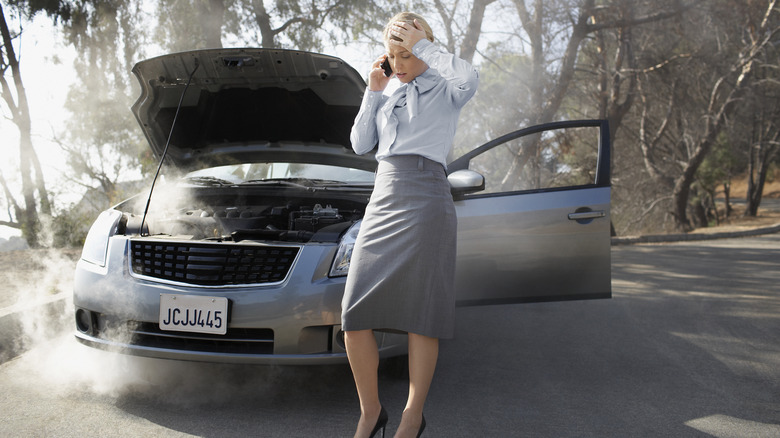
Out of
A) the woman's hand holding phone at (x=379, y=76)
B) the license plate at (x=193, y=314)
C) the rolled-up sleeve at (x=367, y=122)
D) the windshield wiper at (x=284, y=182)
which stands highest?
the woman's hand holding phone at (x=379, y=76)

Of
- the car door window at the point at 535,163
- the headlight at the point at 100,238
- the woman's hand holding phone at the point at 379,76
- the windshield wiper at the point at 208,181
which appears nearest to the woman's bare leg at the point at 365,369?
the woman's hand holding phone at the point at 379,76

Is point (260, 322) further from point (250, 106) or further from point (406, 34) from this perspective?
point (250, 106)

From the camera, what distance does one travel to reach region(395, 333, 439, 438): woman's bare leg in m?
2.23

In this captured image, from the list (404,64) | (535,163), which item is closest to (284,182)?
(404,64)

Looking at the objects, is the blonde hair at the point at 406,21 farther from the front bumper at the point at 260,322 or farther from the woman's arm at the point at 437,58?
the front bumper at the point at 260,322

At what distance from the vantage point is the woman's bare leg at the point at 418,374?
2234mm

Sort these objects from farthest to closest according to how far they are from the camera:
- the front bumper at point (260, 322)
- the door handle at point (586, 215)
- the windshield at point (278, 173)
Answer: the windshield at point (278, 173) < the door handle at point (586, 215) < the front bumper at point (260, 322)

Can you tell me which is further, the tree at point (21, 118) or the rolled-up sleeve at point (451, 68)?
the tree at point (21, 118)

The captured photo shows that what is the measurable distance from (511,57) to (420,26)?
525 inches

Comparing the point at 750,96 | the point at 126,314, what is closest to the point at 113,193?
the point at 126,314

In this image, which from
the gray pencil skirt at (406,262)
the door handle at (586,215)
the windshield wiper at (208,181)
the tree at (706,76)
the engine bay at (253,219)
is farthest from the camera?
the tree at (706,76)

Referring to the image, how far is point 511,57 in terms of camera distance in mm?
14922

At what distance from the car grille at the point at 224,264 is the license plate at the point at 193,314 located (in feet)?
0.32

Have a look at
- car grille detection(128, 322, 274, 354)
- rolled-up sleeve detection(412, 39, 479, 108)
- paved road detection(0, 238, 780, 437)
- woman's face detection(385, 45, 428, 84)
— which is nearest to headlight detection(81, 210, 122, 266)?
car grille detection(128, 322, 274, 354)
